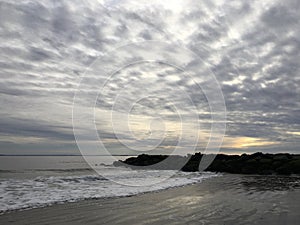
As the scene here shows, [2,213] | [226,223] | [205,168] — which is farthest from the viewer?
[205,168]

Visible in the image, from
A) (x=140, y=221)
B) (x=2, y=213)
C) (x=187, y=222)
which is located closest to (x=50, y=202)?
(x=2, y=213)

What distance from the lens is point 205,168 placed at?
40.6m

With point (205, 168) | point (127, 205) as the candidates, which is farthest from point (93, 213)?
point (205, 168)

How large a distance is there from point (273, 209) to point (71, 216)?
6788 mm

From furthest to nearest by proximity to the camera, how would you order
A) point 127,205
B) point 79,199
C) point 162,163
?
point 162,163, point 79,199, point 127,205

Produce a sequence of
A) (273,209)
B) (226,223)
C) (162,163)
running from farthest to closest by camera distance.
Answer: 1. (162,163)
2. (273,209)
3. (226,223)

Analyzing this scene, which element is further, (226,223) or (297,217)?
(297,217)

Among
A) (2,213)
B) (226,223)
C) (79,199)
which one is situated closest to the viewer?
(226,223)

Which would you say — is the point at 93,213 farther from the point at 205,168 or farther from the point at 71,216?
the point at 205,168

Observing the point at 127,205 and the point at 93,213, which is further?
the point at 127,205

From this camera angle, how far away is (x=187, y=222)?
25.9 ft

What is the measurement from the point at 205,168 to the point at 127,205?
103 feet

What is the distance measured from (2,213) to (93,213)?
2921mm

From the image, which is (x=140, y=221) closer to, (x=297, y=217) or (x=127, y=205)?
(x=127, y=205)
